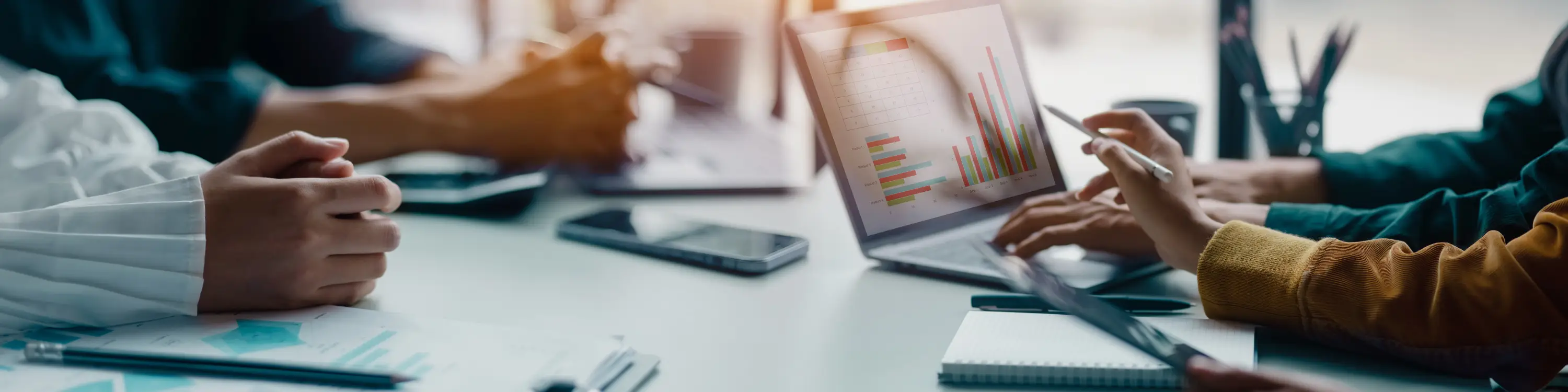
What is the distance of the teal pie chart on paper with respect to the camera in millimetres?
552

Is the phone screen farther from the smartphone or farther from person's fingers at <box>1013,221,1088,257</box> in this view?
person's fingers at <box>1013,221,1088,257</box>

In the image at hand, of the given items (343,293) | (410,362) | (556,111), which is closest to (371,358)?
(410,362)

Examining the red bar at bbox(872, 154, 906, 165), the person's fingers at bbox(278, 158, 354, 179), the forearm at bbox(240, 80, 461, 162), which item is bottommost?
the red bar at bbox(872, 154, 906, 165)

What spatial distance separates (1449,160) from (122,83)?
4.20ft

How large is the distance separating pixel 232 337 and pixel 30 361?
3.8 inches

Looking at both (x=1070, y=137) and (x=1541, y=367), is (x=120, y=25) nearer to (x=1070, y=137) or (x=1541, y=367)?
(x=1070, y=137)

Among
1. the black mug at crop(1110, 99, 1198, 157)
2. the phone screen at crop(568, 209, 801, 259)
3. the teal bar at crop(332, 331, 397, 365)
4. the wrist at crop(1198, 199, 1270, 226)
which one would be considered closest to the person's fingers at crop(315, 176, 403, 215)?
the teal bar at crop(332, 331, 397, 365)

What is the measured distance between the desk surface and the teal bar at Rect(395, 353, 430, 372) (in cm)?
11

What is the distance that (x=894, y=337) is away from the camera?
623mm

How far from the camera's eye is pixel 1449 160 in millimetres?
897

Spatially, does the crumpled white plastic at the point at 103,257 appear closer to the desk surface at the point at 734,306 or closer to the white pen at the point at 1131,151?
the desk surface at the point at 734,306

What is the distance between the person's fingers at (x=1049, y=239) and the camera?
2.53 feet

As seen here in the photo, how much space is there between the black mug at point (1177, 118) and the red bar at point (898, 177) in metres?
0.35

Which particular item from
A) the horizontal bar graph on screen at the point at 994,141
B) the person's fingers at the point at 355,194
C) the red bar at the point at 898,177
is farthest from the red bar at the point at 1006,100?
the person's fingers at the point at 355,194
